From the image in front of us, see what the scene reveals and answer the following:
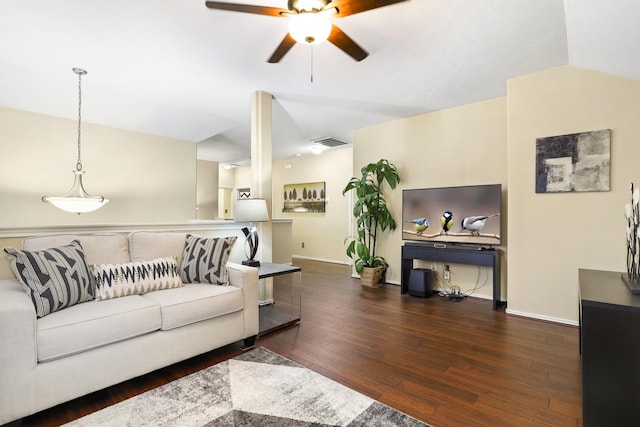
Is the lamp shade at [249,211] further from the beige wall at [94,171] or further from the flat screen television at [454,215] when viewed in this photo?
the beige wall at [94,171]

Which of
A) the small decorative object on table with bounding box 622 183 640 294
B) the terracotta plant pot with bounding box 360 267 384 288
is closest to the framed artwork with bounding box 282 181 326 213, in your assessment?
the terracotta plant pot with bounding box 360 267 384 288

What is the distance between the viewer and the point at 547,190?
10.3 ft

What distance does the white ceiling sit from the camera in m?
2.19

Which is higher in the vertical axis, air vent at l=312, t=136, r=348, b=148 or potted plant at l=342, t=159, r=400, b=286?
air vent at l=312, t=136, r=348, b=148

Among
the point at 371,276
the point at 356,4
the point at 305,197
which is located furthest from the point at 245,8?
the point at 305,197

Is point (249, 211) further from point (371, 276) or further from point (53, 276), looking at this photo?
point (371, 276)

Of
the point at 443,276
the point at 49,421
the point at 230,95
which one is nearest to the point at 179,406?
the point at 49,421

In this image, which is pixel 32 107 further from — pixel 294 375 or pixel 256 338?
pixel 294 375

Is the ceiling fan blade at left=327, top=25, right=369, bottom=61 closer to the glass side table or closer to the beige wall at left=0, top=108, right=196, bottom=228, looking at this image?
the glass side table

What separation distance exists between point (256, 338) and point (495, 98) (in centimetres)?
390

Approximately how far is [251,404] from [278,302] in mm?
1990

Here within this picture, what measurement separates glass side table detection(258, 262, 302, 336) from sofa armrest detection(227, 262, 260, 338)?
0.56 ft

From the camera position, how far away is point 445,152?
4.28 meters

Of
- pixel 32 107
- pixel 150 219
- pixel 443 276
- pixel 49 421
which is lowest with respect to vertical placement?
pixel 49 421
